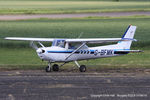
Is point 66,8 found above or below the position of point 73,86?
above

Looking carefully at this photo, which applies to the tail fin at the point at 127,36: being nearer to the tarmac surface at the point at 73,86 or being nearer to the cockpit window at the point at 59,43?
the tarmac surface at the point at 73,86

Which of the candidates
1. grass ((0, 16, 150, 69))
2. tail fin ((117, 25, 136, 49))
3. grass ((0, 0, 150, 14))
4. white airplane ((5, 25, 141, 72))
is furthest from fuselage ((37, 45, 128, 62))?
grass ((0, 0, 150, 14))

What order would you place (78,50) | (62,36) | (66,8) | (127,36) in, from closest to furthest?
(78,50) < (127,36) < (62,36) < (66,8)

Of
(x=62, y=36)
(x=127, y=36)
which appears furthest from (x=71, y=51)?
(x=62, y=36)

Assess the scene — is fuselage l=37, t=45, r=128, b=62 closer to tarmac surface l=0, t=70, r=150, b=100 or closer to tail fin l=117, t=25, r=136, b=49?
tail fin l=117, t=25, r=136, b=49

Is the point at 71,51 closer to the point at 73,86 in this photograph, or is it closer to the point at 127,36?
the point at 127,36

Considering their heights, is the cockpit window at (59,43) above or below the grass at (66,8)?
below

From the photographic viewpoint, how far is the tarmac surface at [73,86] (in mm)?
13203

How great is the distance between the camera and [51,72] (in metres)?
19.1

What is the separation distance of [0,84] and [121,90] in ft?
14.2

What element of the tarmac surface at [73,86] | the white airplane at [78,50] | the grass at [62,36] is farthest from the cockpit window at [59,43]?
the grass at [62,36]

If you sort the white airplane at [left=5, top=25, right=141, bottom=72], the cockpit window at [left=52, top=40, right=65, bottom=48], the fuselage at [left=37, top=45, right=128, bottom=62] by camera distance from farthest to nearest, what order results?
the cockpit window at [left=52, top=40, right=65, bottom=48] → the white airplane at [left=5, top=25, right=141, bottom=72] → the fuselage at [left=37, top=45, right=128, bottom=62]

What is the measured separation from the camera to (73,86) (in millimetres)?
15016

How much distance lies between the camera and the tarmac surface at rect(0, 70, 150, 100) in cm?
1320
